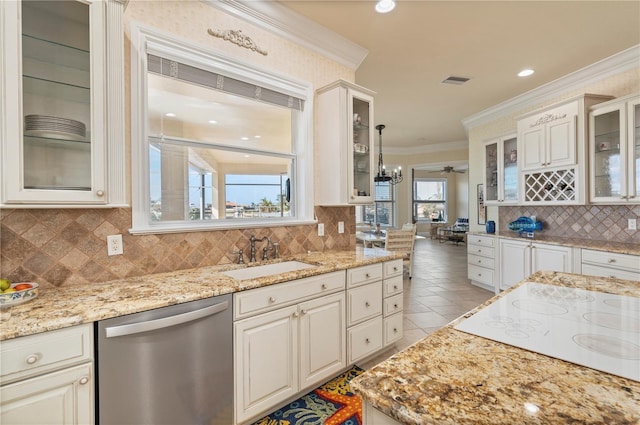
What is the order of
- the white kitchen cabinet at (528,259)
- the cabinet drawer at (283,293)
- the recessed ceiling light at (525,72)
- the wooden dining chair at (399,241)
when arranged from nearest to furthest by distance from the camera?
the cabinet drawer at (283,293)
the white kitchen cabinet at (528,259)
the recessed ceiling light at (525,72)
the wooden dining chair at (399,241)

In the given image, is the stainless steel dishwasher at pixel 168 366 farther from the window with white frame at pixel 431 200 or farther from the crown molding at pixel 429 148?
the window with white frame at pixel 431 200

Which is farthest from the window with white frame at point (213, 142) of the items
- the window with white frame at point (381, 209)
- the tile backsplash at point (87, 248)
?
the window with white frame at point (381, 209)

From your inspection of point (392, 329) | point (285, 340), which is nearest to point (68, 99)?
point (285, 340)

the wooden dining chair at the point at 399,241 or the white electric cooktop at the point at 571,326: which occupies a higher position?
the white electric cooktop at the point at 571,326

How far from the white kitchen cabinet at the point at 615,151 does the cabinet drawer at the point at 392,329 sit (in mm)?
2709

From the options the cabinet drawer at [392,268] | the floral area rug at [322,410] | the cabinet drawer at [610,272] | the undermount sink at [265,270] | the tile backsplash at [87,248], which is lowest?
the floral area rug at [322,410]

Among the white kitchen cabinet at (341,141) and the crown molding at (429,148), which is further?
the crown molding at (429,148)

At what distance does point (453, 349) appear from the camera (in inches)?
35.6

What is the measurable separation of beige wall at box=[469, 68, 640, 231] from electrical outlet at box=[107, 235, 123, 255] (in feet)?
17.1

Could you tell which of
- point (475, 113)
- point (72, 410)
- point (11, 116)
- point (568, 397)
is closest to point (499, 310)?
point (568, 397)

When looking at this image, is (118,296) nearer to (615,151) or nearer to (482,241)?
(615,151)

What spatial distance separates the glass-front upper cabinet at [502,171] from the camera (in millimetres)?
4617

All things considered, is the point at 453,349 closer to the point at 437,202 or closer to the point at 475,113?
the point at 475,113

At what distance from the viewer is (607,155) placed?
3.39 meters
